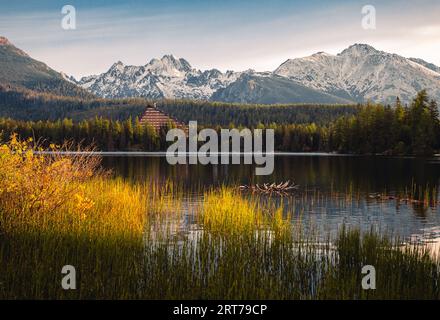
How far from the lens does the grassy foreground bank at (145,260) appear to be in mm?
13734

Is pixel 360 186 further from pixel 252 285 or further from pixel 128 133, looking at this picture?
pixel 128 133

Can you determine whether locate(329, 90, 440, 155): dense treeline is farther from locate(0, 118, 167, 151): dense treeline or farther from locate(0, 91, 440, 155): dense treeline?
locate(0, 118, 167, 151): dense treeline

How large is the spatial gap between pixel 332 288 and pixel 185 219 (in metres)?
17.0

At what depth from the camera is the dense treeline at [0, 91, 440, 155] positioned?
126 meters

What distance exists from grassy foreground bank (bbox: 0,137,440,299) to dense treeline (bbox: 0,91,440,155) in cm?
5597

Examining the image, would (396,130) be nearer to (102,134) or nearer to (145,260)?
(102,134)

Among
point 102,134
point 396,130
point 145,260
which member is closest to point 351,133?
point 396,130

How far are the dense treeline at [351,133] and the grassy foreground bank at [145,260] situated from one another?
56.0 meters

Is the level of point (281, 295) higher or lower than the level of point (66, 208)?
lower

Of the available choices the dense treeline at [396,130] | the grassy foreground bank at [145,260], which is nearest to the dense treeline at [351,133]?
the dense treeline at [396,130]

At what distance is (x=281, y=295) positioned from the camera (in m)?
13.8

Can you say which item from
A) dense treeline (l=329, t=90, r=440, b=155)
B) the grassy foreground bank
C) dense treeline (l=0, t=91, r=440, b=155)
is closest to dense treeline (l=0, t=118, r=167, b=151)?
dense treeline (l=0, t=91, r=440, b=155)
